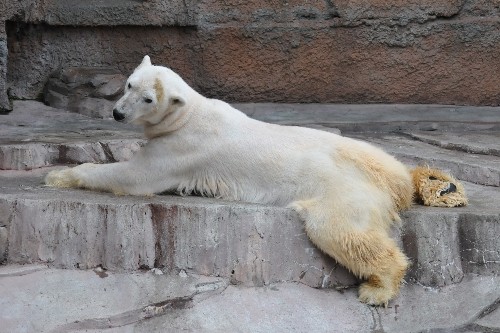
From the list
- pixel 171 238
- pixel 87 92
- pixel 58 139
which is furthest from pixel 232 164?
pixel 87 92

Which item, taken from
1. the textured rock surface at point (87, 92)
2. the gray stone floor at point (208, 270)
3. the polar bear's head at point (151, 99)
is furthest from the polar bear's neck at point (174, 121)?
the textured rock surface at point (87, 92)

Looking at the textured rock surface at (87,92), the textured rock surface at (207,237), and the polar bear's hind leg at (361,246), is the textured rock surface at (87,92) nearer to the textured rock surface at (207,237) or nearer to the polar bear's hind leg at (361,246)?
the textured rock surface at (207,237)

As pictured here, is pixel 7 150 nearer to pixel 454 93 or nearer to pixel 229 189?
pixel 229 189

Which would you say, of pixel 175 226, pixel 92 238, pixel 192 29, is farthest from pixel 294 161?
pixel 192 29

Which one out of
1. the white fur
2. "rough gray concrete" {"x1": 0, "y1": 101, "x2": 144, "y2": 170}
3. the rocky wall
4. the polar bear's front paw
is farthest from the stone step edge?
the rocky wall

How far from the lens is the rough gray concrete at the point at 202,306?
→ 3.68m

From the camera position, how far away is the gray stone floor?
3.76 metres

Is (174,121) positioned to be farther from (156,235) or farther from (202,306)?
(202,306)

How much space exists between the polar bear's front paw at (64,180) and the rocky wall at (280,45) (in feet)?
7.34

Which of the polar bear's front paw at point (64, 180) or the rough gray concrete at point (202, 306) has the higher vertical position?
the polar bear's front paw at point (64, 180)

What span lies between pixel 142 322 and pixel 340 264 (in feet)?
2.97

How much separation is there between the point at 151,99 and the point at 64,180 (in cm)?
59

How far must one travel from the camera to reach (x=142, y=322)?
3719 mm

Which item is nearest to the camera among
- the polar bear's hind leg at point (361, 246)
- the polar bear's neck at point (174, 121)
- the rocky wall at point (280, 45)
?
the polar bear's hind leg at point (361, 246)
